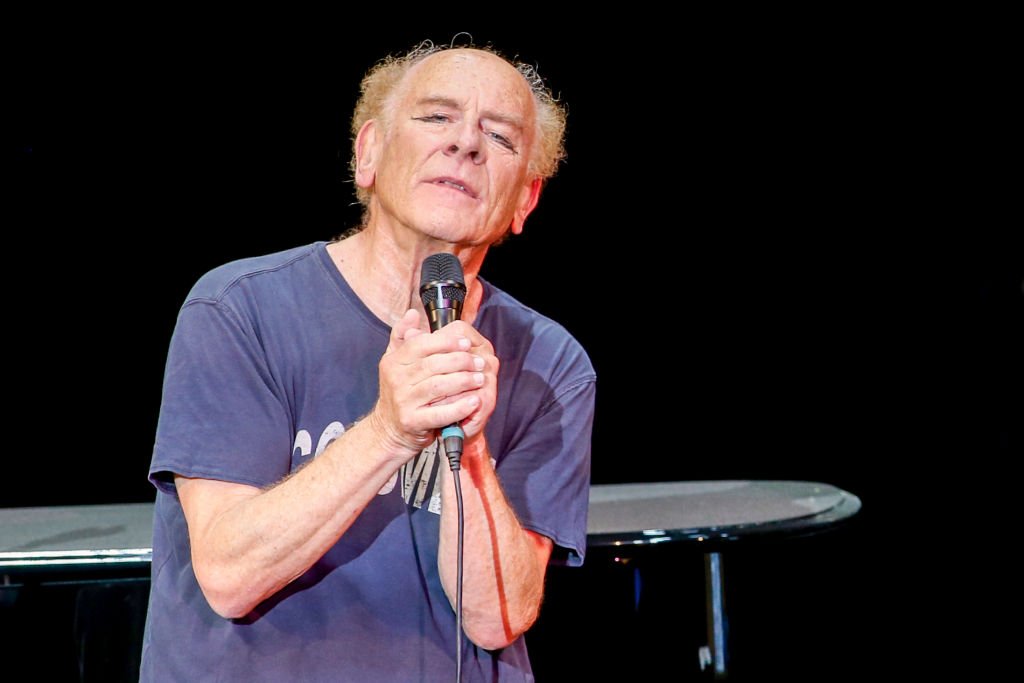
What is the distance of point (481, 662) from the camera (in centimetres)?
146

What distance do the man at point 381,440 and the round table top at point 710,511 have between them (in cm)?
65

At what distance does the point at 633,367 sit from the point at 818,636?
1352mm

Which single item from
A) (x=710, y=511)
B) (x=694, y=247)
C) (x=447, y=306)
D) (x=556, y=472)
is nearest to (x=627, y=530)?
Result: (x=710, y=511)

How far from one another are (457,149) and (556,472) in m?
0.52

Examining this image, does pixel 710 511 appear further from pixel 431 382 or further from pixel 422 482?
pixel 431 382

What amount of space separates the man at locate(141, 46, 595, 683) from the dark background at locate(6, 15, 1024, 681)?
144cm

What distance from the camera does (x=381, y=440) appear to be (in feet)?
3.84

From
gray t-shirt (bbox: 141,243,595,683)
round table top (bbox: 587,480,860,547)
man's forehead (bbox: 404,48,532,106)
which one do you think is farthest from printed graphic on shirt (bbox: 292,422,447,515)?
round table top (bbox: 587,480,860,547)

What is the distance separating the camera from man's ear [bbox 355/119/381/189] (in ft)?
5.38

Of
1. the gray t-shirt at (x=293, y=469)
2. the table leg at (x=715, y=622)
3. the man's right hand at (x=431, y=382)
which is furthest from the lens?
the table leg at (x=715, y=622)

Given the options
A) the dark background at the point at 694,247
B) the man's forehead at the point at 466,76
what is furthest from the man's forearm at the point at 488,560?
the dark background at the point at 694,247

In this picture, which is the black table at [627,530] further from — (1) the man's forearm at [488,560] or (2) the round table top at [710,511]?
(1) the man's forearm at [488,560]

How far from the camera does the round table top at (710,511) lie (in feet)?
7.04

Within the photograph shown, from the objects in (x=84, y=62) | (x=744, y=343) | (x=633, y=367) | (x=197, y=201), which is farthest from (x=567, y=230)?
(x=84, y=62)
